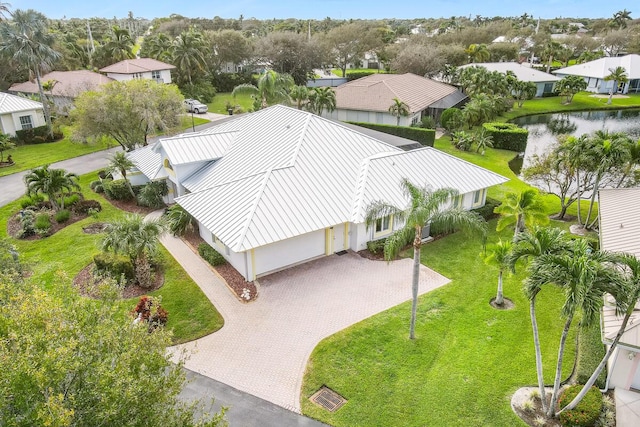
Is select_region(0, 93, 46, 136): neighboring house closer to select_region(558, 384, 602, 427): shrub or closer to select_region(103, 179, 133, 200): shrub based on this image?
select_region(103, 179, 133, 200): shrub

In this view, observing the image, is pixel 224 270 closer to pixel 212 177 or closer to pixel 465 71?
pixel 212 177

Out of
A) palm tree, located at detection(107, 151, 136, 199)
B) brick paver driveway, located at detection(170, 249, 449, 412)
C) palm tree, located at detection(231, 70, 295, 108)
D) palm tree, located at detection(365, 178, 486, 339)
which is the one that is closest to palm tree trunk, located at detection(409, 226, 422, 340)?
palm tree, located at detection(365, 178, 486, 339)

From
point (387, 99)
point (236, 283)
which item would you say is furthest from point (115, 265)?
point (387, 99)

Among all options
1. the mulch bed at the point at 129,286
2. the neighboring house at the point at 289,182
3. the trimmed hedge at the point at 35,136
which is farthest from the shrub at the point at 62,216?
the trimmed hedge at the point at 35,136

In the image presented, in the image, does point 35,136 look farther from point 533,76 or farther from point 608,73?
point 608,73

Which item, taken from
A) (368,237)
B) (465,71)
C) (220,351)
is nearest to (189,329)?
(220,351)
